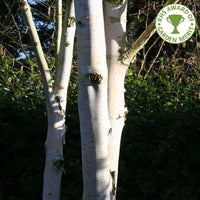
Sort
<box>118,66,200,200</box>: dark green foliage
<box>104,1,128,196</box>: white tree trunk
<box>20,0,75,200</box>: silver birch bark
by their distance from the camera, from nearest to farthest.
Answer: <box>104,1,128,196</box>: white tree trunk
<box>20,0,75,200</box>: silver birch bark
<box>118,66,200,200</box>: dark green foliage

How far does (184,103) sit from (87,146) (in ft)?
4.94

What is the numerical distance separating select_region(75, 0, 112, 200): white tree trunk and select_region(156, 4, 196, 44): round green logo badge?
1007mm

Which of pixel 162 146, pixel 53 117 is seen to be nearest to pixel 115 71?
pixel 53 117

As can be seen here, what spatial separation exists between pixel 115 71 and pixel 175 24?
1.16 metres

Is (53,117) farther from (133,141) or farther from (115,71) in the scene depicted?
(133,141)

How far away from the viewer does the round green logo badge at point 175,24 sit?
2.44 m

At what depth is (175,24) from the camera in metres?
2.56

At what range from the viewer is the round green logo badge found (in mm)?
2436

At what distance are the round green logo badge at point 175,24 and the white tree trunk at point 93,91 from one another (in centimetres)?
101

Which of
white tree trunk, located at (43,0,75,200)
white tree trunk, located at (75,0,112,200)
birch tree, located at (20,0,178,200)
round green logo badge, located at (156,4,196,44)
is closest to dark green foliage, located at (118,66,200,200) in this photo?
round green logo badge, located at (156,4,196,44)

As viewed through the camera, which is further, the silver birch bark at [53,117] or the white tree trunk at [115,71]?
the silver birch bark at [53,117]

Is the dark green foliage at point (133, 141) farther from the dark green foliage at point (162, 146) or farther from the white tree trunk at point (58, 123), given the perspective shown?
the white tree trunk at point (58, 123)

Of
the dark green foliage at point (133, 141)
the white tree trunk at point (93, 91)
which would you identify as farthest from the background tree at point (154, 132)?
the white tree trunk at point (93, 91)

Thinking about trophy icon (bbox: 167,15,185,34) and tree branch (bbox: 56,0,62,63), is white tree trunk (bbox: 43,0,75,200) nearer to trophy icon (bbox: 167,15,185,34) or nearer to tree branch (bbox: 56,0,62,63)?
tree branch (bbox: 56,0,62,63)
